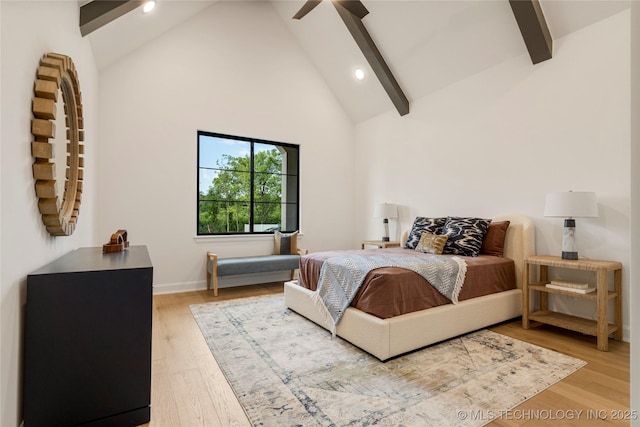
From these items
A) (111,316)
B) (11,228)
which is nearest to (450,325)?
(111,316)

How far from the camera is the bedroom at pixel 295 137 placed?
1519 millimetres

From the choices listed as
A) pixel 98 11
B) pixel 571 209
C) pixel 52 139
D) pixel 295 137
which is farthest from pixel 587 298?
pixel 98 11

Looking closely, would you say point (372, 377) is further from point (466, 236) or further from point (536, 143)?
point (536, 143)

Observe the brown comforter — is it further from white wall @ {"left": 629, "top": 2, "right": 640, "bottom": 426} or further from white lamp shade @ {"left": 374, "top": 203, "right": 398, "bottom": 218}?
white lamp shade @ {"left": 374, "top": 203, "right": 398, "bottom": 218}

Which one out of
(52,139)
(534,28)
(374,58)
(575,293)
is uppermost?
(374,58)

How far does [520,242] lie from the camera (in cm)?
327

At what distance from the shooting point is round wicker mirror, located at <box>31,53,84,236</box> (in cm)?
151

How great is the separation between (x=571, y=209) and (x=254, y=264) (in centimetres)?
337

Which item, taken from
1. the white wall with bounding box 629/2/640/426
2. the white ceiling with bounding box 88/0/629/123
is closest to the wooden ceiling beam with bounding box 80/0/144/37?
the white ceiling with bounding box 88/0/629/123

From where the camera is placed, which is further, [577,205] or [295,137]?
[295,137]

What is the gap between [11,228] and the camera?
129cm

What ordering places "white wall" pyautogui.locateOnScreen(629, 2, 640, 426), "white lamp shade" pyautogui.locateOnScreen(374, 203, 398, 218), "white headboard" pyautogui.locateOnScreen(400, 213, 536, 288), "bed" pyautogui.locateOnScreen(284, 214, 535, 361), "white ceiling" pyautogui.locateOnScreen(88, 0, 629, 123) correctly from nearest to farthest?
"white wall" pyautogui.locateOnScreen(629, 2, 640, 426)
"bed" pyautogui.locateOnScreen(284, 214, 535, 361)
"white ceiling" pyautogui.locateOnScreen(88, 0, 629, 123)
"white headboard" pyautogui.locateOnScreen(400, 213, 536, 288)
"white lamp shade" pyautogui.locateOnScreen(374, 203, 398, 218)

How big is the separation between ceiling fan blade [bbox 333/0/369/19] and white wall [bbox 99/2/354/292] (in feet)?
5.37

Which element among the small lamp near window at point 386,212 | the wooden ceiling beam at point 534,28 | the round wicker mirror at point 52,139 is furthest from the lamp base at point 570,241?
the round wicker mirror at point 52,139
